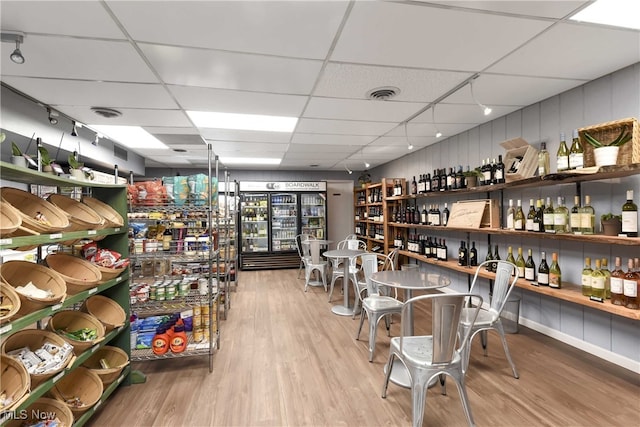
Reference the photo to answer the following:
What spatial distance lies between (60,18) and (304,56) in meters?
1.39

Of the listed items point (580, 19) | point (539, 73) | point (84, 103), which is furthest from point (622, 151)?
point (84, 103)

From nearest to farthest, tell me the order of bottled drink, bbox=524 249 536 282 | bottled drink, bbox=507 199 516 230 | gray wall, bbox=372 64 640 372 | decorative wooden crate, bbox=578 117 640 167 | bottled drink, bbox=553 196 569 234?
decorative wooden crate, bbox=578 117 640 167 → gray wall, bbox=372 64 640 372 → bottled drink, bbox=553 196 569 234 → bottled drink, bbox=524 249 536 282 → bottled drink, bbox=507 199 516 230

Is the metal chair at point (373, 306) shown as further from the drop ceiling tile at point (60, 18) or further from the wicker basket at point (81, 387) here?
the drop ceiling tile at point (60, 18)

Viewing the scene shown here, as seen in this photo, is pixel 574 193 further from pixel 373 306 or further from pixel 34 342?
pixel 34 342

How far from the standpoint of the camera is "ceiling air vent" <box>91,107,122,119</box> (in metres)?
3.16

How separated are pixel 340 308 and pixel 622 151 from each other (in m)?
3.25

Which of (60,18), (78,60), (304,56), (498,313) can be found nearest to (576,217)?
(498,313)

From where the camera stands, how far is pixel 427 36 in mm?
1905

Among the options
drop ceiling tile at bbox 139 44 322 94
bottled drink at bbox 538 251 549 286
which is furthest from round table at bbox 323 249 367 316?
drop ceiling tile at bbox 139 44 322 94

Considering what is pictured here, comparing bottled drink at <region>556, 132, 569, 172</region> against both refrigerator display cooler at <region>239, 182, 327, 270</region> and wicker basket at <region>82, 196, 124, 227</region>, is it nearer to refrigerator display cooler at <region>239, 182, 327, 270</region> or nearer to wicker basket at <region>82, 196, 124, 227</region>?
wicker basket at <region>82, 196, 124, 227</region>

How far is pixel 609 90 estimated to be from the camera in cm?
252

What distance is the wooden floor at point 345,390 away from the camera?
1991 mm

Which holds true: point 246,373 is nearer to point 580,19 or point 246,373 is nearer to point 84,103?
point 84,103

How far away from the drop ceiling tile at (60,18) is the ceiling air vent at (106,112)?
1.33 m
